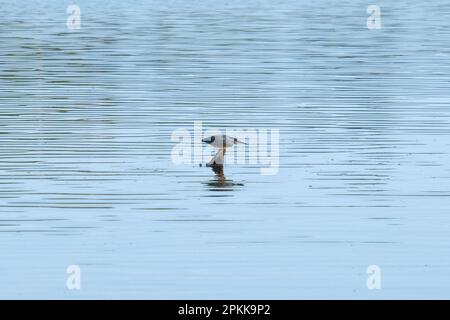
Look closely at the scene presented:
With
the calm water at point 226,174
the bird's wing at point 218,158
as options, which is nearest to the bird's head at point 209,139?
the bird's wing at point 218,158

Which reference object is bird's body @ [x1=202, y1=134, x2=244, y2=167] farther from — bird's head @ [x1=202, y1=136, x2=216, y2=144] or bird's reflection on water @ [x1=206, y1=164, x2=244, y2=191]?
bird's reflection on water @ [x1=206, y1=164, x2=244, y2=191]

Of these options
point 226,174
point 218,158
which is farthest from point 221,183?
point 218,158

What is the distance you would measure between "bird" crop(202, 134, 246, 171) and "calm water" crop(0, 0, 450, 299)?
1.60 feet

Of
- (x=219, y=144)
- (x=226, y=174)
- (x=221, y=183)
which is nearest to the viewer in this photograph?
(x=221, y=183)

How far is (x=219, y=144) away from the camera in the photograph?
22.0 meters

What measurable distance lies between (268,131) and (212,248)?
8.75m

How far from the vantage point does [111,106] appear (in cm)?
2891

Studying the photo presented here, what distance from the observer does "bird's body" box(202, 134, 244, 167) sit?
22.0 metres

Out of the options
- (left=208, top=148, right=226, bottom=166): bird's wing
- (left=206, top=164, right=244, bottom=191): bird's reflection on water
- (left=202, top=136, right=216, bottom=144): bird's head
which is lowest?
(left=206, top=164, right=244, bottom=191): bird's reflection on water

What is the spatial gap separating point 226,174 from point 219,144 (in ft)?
2.08

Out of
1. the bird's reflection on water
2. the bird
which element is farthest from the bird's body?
the bird's reflection on water

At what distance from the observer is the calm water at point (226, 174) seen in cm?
1579

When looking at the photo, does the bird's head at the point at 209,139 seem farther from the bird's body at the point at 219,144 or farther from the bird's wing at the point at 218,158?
the bird's wing at the point at 218,158

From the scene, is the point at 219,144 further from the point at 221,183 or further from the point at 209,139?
the point at 221,183
